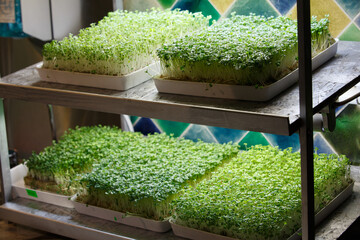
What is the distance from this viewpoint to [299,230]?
2178 mm

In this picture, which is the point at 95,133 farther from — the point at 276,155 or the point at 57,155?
the point at 276,155

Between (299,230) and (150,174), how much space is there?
75 cm

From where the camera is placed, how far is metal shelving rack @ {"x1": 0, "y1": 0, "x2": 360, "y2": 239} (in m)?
1.86

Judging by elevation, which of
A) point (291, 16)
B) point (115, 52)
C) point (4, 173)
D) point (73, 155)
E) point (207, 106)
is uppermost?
point (291, 16)

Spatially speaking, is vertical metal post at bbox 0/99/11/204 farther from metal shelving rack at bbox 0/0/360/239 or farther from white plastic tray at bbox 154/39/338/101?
white plastic tray at bbox 154/39/338/101

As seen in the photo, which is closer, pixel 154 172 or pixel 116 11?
pixel 154 172

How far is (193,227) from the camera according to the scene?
232cm

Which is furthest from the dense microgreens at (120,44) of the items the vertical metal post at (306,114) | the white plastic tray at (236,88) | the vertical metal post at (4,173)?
the vertical metal post at (306,114)

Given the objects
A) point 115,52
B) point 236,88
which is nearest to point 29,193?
point 115,52

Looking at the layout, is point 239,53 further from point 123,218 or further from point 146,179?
point 123,218

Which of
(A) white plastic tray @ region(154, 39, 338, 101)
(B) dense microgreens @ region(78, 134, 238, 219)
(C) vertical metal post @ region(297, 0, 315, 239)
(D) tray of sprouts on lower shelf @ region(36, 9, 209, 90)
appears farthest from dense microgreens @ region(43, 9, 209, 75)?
(C) vertical metal post @ region(297, 0, 315, 239)

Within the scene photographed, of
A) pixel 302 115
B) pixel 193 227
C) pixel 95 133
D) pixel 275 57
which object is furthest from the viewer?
pixel 95 133

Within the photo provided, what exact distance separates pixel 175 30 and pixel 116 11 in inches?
19.3

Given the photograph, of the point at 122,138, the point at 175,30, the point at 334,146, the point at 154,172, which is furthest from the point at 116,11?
the point at 334,146
